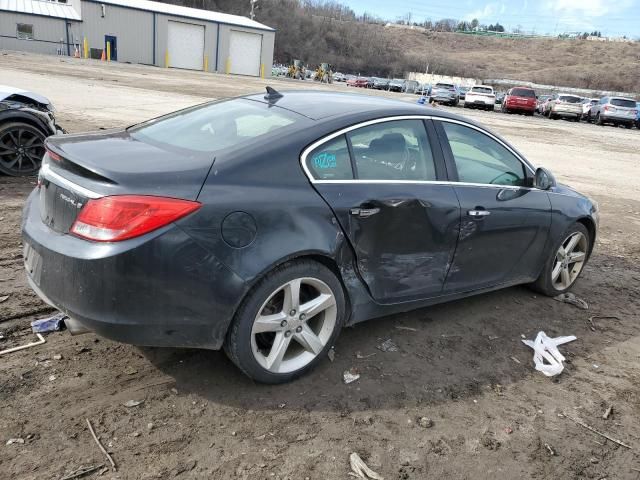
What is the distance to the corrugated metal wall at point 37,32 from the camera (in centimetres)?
4788

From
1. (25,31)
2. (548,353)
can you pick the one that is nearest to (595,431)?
(548,353)

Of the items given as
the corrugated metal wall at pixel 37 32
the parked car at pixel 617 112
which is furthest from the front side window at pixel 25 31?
the parked car at pixel 617 112

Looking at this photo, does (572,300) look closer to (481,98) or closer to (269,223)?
(269,223)

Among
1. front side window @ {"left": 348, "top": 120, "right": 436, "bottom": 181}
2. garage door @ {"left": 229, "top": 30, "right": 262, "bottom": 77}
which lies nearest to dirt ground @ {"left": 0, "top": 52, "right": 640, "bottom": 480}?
front side window @ {"left": 348, "top": 120, "right": 436, "bottom": 181}

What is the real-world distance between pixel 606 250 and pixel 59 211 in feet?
20.6

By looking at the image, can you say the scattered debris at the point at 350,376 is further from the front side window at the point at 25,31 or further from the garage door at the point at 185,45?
the front side window at the point at 25,31

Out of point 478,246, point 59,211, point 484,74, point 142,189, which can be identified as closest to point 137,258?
point 142,189

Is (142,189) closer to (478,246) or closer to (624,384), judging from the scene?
(478,246)

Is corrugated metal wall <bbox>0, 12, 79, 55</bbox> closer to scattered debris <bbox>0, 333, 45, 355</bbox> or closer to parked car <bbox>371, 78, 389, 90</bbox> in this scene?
parked car <bbox>371, 78, 389, 90</bbox>

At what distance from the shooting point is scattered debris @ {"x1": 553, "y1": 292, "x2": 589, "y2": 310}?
16.2 feet

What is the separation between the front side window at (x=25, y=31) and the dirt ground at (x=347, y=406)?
5345 cm

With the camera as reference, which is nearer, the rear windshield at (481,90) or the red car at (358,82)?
the rear windshield at (481,90)

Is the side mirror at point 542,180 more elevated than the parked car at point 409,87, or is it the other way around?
the side mirror at point 542,180

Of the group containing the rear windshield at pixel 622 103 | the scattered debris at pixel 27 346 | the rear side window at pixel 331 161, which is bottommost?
the scattered debris at pixel 27 346
